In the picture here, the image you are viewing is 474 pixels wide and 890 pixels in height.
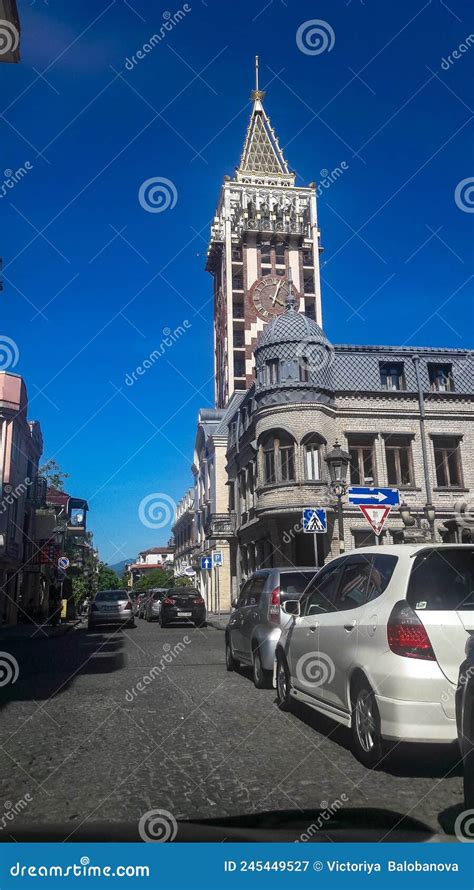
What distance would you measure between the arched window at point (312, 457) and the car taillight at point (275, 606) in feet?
57.1

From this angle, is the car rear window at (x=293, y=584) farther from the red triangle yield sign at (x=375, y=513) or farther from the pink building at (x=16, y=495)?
the pink building at (x=16, y=495)

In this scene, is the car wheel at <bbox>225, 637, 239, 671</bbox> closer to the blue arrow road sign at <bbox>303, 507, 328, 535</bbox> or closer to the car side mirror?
the car side mirror

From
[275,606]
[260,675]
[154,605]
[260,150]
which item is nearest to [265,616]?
[275,606]

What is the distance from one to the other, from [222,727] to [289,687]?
104cm

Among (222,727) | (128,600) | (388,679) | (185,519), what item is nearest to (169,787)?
(388,679)

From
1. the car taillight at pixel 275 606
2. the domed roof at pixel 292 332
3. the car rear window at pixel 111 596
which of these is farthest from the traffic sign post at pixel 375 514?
the domed roof at pixel 292 332

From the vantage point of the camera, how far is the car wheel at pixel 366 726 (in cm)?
500

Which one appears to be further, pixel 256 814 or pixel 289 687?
pixel 289 687

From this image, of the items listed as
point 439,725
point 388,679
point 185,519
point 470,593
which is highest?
point 185,519

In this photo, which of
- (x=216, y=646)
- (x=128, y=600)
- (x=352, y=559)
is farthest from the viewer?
(x=128, y=600)

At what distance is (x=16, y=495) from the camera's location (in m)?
30.9

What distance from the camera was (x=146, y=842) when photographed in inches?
131

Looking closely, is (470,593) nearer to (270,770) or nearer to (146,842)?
(270,770)

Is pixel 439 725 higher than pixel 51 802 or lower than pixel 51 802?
higher
